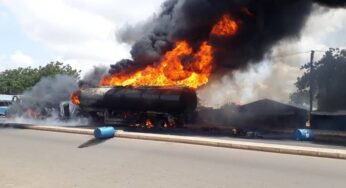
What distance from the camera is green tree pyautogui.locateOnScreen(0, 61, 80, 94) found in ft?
230

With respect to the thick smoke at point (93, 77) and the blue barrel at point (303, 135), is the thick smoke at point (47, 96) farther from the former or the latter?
the blue barrel at point (303, 135)

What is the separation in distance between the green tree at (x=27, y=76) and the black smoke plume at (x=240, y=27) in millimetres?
40265

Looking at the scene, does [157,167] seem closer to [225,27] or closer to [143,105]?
[143,105]

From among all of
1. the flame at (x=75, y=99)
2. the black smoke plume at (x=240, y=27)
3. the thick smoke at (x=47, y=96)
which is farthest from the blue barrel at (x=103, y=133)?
the thick smoke at (x=47, y=96)

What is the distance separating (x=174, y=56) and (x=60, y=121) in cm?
956

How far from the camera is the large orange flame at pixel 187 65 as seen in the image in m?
27.7

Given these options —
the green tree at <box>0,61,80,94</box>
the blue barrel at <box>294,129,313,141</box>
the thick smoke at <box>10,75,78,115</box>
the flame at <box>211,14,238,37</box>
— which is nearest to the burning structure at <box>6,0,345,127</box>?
the flame at <box>211,14,238,37</box>

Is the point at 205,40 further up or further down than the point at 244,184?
further up

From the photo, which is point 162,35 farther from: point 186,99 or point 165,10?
point 186,99

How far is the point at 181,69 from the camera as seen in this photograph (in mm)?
27750

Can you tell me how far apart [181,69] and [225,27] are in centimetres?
390

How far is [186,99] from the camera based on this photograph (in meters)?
24.3

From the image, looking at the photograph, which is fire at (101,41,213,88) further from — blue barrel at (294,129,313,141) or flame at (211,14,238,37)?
blue barrel at (294,129,313,141)

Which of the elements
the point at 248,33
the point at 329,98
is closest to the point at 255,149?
the point at 248,33
